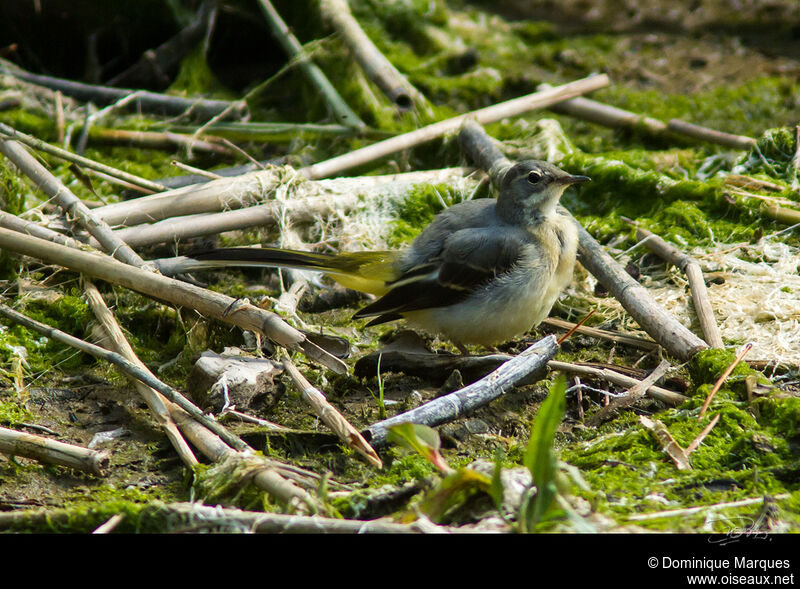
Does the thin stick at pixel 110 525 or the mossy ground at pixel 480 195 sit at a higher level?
the thin stick at pixel 110 525

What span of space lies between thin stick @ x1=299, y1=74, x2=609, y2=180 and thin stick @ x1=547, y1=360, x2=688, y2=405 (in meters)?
2.60

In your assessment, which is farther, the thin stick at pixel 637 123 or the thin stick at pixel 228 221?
the thin stick at pixel 637 123

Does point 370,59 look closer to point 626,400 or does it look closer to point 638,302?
point 638,302

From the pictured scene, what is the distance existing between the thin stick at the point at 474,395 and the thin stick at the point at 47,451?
1.28 meters

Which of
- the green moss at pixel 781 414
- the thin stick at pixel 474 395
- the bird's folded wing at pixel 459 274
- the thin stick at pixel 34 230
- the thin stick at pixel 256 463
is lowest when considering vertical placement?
the green moss at pixel 781 414

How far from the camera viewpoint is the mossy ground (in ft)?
12.2

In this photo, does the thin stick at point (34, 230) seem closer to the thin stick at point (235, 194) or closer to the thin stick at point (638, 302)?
the thin stick at point (235, 194)

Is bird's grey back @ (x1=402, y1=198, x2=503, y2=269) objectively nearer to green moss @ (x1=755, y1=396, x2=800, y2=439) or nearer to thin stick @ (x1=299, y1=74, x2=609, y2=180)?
thin stick @ (x1=299, y1=74, x2=609, y2=180)

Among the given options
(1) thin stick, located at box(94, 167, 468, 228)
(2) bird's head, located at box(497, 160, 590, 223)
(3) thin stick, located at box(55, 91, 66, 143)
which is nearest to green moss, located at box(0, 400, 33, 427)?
(1) thin stick, located at box(94, 167, 468, 228)

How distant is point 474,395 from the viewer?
4.24 metres

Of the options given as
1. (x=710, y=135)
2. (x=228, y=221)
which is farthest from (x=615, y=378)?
(x=710, y=135)

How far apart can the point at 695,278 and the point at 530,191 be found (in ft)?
3.86

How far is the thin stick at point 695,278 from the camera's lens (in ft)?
15.6

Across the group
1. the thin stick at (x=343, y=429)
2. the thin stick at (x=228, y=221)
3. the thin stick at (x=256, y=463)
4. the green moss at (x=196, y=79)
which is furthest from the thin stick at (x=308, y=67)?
the thin stick at (x=256, y=463)
